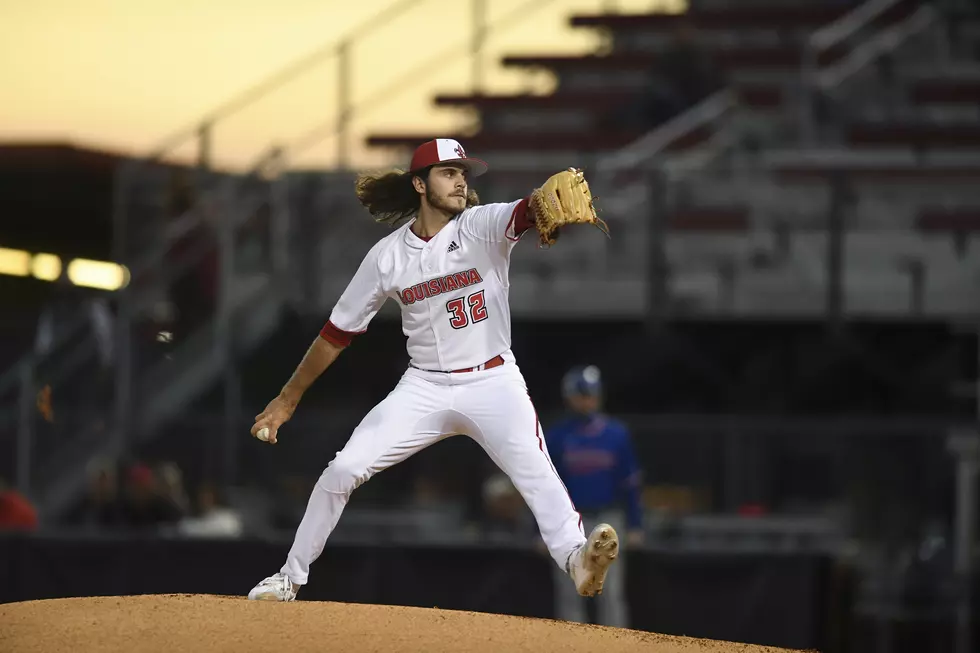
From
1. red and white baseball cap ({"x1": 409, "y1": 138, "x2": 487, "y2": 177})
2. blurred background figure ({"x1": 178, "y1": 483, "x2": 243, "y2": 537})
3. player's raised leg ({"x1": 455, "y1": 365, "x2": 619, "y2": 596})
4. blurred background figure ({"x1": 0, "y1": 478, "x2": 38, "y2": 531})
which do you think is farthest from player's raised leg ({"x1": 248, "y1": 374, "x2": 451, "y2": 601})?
blurred background figure ({"x1": 0, "y1": 478, "x2": 38, "y2": 531})

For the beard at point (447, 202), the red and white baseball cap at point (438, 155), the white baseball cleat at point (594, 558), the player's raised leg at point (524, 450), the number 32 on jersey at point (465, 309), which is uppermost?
the red and white baseball cap at point (438, 155)

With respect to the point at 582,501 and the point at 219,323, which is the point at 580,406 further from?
the point at 219,323

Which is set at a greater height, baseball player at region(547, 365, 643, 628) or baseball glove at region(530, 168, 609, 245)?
baseball glove at region(530, 168, 609, 245)

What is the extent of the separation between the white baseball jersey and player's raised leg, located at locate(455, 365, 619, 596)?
137mm

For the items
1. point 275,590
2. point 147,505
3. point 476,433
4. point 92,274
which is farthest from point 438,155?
point 92,274

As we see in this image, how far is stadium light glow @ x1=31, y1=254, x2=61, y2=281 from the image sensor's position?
18391 mm

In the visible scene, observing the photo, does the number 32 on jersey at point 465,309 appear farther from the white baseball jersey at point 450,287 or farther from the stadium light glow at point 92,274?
the stadium light glow at point 92,274

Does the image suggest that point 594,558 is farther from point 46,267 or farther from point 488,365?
point 46,267

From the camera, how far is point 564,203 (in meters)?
6.02

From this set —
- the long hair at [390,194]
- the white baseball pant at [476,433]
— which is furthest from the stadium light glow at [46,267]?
the white baseball pant at [476,433]

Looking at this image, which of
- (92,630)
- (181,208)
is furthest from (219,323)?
(92,630)

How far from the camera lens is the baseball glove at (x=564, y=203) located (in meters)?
6.01

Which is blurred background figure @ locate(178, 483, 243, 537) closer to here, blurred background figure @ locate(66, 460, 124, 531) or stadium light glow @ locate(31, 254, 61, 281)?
blurred background figure @ locate(66, 460, 124, 531)

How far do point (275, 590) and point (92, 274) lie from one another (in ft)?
33.5
